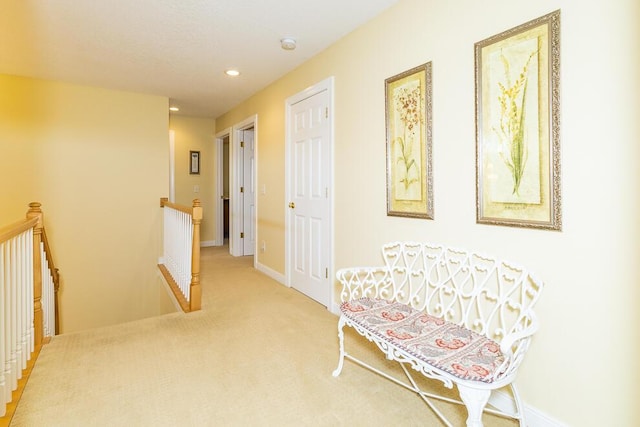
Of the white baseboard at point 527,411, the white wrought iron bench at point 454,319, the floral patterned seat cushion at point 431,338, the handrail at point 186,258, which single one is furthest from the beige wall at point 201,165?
the white baseboard at point 527,411

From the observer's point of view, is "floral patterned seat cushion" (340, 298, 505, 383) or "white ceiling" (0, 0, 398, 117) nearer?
"floral patterned seat cushion" (340, 298, 505, 383)

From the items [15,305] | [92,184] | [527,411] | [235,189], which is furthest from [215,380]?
[235,189]

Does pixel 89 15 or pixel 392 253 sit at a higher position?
pixel 89 15

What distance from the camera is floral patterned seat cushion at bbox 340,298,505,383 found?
1.33 meters

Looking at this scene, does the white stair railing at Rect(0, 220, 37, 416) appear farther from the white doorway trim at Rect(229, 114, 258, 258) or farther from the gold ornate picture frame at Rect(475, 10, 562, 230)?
the white doorway trim at Rect(229, 114, 258, 258)

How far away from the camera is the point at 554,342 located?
153 cm

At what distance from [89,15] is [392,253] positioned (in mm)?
2758

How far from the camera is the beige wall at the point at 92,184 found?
386cm

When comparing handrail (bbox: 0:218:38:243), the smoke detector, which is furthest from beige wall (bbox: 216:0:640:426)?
handrail (bbox: 0:218:38:243)

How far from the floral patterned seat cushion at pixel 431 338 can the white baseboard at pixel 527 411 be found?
0.39 meters

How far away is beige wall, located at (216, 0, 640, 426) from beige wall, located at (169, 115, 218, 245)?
4419 millimetres

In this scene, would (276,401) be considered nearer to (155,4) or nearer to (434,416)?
(434,416)

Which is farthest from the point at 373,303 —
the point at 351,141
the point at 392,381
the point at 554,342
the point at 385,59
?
the point at 385,59

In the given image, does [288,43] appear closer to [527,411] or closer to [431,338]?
Answer: [431,338]
